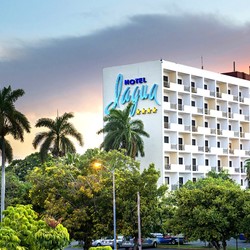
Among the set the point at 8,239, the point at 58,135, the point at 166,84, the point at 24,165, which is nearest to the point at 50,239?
the point at 8,239

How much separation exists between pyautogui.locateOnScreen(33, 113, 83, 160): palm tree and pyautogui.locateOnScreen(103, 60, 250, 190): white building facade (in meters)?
16.2

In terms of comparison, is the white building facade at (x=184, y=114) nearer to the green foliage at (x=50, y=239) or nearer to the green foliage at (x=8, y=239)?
the green foliage at (x=50, y=239)

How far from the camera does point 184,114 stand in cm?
10888

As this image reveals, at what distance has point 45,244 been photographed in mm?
42094

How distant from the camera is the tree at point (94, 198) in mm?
66625

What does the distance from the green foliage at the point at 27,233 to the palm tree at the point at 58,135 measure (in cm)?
4400

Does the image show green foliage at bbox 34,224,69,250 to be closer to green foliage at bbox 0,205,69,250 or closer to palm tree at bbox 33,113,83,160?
green foliage at bbox 0,205,69,250

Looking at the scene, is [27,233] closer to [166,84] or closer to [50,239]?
[50,239]

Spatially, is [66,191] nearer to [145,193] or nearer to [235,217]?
[145,193]

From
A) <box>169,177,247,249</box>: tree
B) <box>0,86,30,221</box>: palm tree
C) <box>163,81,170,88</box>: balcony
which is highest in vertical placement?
<box>163,81,170,88</box>: balcony

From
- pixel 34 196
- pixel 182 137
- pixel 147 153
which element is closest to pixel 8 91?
pixel 34 196

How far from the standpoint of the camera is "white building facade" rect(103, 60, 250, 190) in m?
104

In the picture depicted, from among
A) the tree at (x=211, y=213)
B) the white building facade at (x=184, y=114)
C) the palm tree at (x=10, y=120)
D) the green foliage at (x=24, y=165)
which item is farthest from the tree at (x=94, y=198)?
the green foliage at (x=24, y=165)

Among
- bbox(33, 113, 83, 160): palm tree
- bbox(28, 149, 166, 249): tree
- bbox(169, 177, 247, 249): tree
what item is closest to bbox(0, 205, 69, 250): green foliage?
bbox(28, 149, 166, 249): tree
